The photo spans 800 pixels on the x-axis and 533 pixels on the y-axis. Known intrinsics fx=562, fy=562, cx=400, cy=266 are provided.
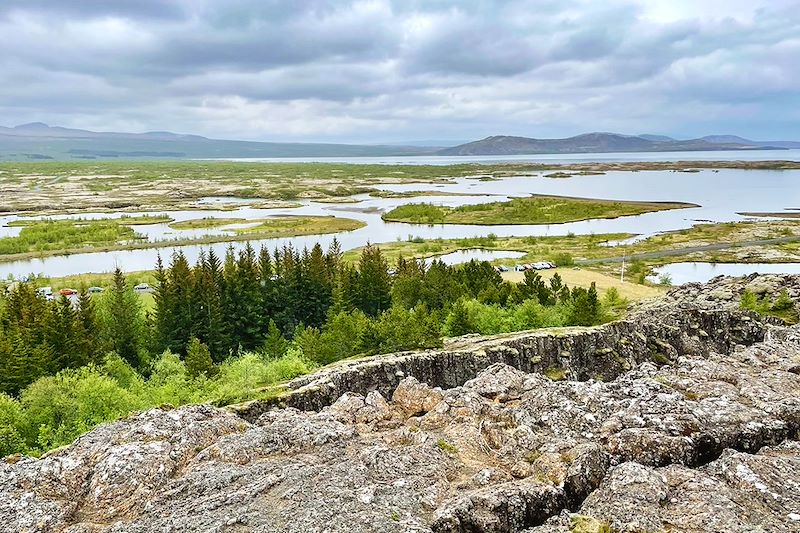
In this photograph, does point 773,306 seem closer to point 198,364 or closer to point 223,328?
point 198,364

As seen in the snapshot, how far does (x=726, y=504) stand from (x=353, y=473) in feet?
35.8

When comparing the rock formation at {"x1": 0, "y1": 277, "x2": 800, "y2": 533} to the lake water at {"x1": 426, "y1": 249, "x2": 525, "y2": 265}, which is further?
the lake water at {"x1": 426, "y1": 249, "x2": 525, "y2": 265}

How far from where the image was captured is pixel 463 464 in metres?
19.6

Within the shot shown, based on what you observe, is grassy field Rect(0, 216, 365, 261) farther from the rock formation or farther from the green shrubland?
the rock formation

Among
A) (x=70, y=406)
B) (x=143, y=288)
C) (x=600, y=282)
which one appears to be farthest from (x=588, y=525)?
(x=143, y=288)

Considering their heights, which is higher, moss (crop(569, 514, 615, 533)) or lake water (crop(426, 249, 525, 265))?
moss (crop(569, 514, 615, 533))

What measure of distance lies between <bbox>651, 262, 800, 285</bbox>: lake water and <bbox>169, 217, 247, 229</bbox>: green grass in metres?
110

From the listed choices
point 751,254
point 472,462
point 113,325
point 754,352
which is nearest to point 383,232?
point 751,254

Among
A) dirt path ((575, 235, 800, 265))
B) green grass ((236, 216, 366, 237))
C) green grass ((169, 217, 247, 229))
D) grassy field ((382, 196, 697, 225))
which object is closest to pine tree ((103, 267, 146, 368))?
green grass ((236, 216, 366, 237))

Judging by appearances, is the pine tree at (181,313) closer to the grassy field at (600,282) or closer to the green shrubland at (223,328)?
the green shrubland at (223,328)

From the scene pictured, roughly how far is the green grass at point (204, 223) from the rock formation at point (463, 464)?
137 m

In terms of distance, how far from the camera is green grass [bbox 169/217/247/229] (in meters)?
153

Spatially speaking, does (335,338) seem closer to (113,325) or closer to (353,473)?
(113,325)

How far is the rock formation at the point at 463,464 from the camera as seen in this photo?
16.0 m
